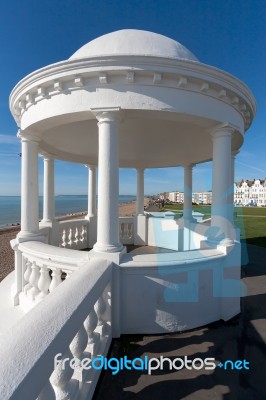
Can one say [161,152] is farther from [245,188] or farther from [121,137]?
[245,188]

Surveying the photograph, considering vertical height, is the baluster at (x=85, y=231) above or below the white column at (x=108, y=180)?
below

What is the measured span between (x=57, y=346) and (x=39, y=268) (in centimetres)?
318

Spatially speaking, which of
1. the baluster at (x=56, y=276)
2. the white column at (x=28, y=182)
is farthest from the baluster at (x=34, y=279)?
the white column at (x=28, y=182)

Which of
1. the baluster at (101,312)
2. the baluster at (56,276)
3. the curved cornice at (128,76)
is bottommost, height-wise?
the baluster at (101,312)

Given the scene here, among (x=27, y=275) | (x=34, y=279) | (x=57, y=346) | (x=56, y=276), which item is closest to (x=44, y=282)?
(x=34, y=279)

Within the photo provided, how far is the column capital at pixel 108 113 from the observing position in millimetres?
3953

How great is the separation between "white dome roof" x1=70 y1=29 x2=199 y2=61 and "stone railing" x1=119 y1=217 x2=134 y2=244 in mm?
7295

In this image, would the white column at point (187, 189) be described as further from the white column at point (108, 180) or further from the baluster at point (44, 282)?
the baluster at point (44, 282)

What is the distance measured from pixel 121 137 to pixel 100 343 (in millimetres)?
5317

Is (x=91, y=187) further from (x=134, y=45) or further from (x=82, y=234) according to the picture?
(x=134, y=45)

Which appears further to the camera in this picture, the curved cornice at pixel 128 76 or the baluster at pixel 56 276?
the baluster at pixel 56 276

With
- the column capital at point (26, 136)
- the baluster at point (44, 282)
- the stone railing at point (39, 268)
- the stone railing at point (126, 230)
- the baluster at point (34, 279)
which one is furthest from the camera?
the stone railing at point (126, 230)

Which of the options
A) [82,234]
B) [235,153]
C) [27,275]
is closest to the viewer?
[27,275]

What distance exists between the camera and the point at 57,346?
63.2 inches
